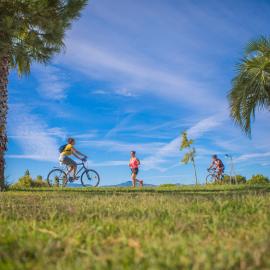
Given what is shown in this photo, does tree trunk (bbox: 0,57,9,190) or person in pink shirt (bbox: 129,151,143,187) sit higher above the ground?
tree trunk (bbox: 0,57,9,190)

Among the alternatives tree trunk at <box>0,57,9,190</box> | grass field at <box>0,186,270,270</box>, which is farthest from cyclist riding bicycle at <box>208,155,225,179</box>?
grass field at <box>0,186,270,270</box>

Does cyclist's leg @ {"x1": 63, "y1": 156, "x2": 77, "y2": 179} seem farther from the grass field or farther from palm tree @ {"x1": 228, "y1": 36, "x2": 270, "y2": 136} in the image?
the grass field

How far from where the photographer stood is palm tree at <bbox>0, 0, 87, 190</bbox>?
1630 centimetres

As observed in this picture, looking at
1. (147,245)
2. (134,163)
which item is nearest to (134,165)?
(134,163)

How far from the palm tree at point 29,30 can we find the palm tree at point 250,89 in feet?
29.2

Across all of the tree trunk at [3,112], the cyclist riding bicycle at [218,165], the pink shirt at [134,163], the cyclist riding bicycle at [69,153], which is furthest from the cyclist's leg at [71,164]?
the cyclist riding bicycle at [218,165]

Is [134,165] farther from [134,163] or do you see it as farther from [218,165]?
[218,165]

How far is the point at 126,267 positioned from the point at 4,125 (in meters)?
16.1

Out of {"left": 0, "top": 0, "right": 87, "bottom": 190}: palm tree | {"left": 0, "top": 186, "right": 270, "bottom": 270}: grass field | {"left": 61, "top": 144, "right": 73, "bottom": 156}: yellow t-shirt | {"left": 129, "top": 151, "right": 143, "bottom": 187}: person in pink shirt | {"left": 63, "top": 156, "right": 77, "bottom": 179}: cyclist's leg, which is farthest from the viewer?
{"left": 129, "top": 151, "right": 143, "bottom": 187}: person in pink shirt

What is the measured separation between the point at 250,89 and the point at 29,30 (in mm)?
11029

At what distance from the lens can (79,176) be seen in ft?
69.7

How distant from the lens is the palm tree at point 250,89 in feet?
69.5

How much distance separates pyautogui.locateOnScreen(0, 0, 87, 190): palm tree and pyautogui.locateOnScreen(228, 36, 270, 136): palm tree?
29.2 ft

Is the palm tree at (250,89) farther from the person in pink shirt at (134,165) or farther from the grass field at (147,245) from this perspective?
the grass field at (147,245)
